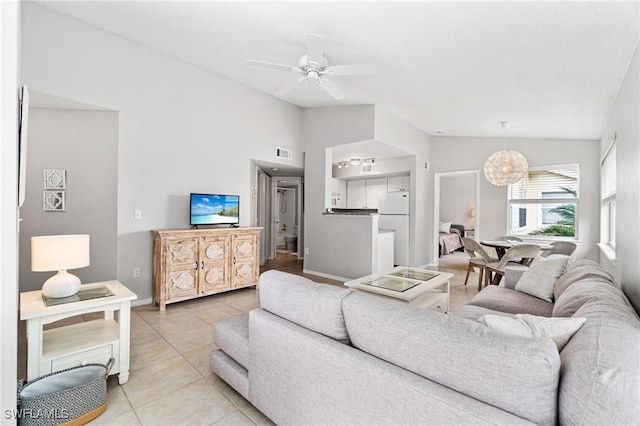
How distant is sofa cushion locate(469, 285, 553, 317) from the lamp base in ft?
10.2

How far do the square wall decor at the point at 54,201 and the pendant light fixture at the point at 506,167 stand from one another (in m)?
6.13

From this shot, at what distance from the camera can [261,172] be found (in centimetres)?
641

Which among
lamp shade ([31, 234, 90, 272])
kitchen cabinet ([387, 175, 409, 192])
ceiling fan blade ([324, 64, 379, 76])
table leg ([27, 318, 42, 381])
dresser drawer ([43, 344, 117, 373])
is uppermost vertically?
ceiling fan blade ([324, 64, 379, 76])

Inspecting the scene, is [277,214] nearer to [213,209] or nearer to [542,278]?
[213,209]

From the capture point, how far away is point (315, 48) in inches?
104

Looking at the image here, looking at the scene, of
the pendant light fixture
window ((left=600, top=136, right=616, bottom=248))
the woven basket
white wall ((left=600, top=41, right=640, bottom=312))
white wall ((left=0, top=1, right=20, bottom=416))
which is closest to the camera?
white wall ((left=0, top=1, right=20, bottom=416))

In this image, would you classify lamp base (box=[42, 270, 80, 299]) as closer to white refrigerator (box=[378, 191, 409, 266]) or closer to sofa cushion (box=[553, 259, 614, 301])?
sofa cushion (box=[553, 259, 614, 301])

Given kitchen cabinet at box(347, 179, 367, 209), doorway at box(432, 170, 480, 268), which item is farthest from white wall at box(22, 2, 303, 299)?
doorway at box(432, 170, 480, 268)

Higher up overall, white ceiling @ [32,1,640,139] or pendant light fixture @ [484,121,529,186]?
white ceiling @ [32,1,640,139]

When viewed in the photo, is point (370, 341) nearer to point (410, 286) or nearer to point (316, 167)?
point (410, 286)

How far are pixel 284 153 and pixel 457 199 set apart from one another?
6741 millimetres

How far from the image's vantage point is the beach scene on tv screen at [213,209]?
12.8 feet

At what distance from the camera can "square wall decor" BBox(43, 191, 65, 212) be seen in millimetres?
3500

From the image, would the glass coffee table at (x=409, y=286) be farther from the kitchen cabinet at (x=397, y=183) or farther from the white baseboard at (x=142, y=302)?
the kitchen cabinet at (x=397, y=183)
